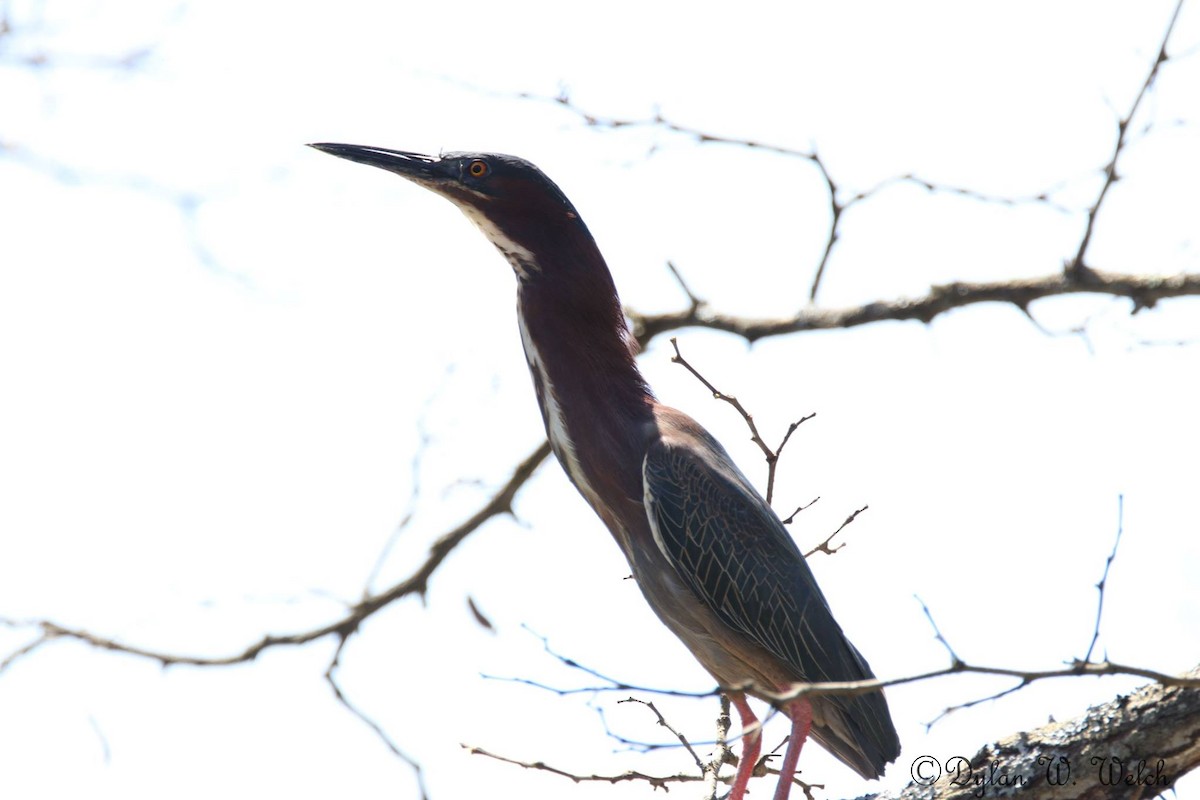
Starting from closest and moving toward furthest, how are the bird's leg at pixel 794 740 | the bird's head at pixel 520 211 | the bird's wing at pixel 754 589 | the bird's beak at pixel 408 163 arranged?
1. the bird's leg at pixel 794 740
2. the bird's wing at pixel 754 589
3. the bird's head at pixel 520 211
4. the bird's beak at pixel 408 163

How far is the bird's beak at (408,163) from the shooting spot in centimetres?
448

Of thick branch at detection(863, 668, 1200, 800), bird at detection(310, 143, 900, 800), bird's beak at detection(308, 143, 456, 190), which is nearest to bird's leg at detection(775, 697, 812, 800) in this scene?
bird at detection(310, 143, 900, 800)

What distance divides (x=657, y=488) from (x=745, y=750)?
946 mm

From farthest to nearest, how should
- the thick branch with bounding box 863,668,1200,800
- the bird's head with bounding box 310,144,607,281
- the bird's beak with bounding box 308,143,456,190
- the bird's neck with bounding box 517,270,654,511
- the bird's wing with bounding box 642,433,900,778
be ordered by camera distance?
1. the bird's beak with bounding box 308,143,456,190
2. the bird's head with bounding box 310,144,607,281
3. the bird's neck with bounding box 517,270,654,511
4. the bird's wing with bounding box 642,433,900,778
5. the thick branch with bounding box 863,668,1200,800

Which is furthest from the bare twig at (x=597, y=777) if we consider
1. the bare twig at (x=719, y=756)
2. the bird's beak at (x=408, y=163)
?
the bird's beak at (x=408, y=163)

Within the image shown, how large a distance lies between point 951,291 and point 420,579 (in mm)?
2753

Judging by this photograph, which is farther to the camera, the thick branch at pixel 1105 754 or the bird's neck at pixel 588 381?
the bird's neck at pixel 588 381

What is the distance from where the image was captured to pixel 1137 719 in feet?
9.27

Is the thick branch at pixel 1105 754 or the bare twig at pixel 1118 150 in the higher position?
the bare twig at pixel 1118 150

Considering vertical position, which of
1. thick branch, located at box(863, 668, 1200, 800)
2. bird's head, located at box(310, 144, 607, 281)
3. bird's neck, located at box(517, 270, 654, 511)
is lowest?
thick branch, located at box(863, 668, 1200, 800)

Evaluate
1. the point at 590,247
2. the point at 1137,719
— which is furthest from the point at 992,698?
the point at 590,247

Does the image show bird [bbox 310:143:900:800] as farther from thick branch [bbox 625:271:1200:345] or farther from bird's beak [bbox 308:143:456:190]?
thick branch [bbox 625:271:1200:345]

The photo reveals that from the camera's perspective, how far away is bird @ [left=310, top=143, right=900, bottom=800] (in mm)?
4066

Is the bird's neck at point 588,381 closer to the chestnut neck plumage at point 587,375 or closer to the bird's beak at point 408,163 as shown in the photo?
the chestnut neck plumage at point 587,375
